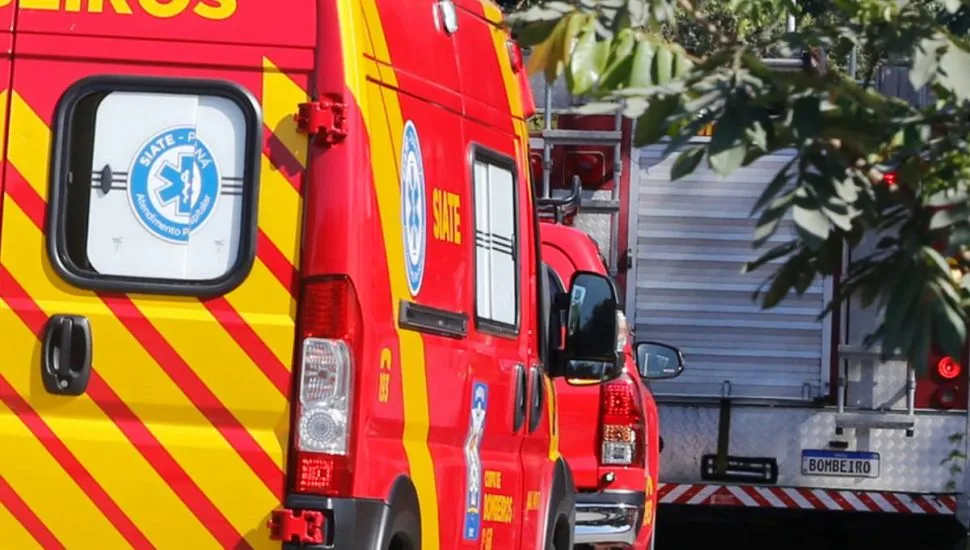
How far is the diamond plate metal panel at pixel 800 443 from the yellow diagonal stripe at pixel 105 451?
6743 millimetres

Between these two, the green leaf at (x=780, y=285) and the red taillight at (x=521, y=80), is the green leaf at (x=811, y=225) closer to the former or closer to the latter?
the green leaf at (x=780, y=285)

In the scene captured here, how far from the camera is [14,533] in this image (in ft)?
16.9

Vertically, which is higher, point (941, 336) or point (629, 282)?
point (629, 282)

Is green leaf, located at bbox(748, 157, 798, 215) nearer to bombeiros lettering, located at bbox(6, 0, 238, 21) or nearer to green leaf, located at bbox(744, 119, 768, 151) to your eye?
green leaf, located at bbox(744, 119, 768, 151)

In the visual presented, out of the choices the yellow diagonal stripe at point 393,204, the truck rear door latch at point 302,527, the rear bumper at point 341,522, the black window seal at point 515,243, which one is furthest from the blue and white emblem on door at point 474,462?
the truck rear door latch at point 302,527

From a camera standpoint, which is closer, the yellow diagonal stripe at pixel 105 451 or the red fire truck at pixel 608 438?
the yellow diagonal stripe at pixel 105 451

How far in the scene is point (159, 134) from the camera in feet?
16.7

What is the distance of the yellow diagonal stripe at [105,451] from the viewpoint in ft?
16.7

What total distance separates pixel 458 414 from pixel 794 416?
19.8 feet

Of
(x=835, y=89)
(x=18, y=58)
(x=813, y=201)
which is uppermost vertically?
(x=18, y=58)

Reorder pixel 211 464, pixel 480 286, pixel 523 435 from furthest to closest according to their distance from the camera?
1. pixel 523 435
2. pixel 480 286
3. pixel 211 464

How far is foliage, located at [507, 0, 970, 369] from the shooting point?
330 centimetres

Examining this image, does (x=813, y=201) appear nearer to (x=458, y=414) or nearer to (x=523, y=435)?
(x=458, y=414)

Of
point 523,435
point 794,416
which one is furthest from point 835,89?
point 794,416
